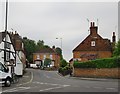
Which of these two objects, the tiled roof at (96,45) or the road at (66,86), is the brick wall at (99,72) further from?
the tiled roof at (96,45)

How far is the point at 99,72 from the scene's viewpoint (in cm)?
4394

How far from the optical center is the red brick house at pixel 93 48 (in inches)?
2601

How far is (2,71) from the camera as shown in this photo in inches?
1078

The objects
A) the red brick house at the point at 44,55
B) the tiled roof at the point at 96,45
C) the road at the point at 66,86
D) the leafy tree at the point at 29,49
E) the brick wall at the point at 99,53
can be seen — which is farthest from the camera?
the leafy tree at the point at 29,49

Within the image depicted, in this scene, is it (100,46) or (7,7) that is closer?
(7,7)

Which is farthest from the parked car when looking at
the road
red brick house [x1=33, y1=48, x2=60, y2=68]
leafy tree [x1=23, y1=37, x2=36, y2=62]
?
leafy tree [x1=23, y1=37, x2=36, y2=62]

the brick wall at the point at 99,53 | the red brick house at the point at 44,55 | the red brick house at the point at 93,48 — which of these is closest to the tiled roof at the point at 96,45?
the red brick house at the point at 93,48

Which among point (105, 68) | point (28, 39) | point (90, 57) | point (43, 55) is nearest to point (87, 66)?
point (105, 68)

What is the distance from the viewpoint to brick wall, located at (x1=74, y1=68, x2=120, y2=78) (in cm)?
3967

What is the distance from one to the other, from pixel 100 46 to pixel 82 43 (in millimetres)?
3945

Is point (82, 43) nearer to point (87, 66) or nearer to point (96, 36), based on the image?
point (96, 36)

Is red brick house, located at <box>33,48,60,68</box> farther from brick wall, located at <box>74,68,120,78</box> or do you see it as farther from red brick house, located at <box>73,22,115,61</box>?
brick wall, located at <box>74,68,120,78</box>

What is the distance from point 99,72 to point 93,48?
23.0 m

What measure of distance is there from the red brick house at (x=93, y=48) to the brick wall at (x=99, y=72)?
1472 centimetres
